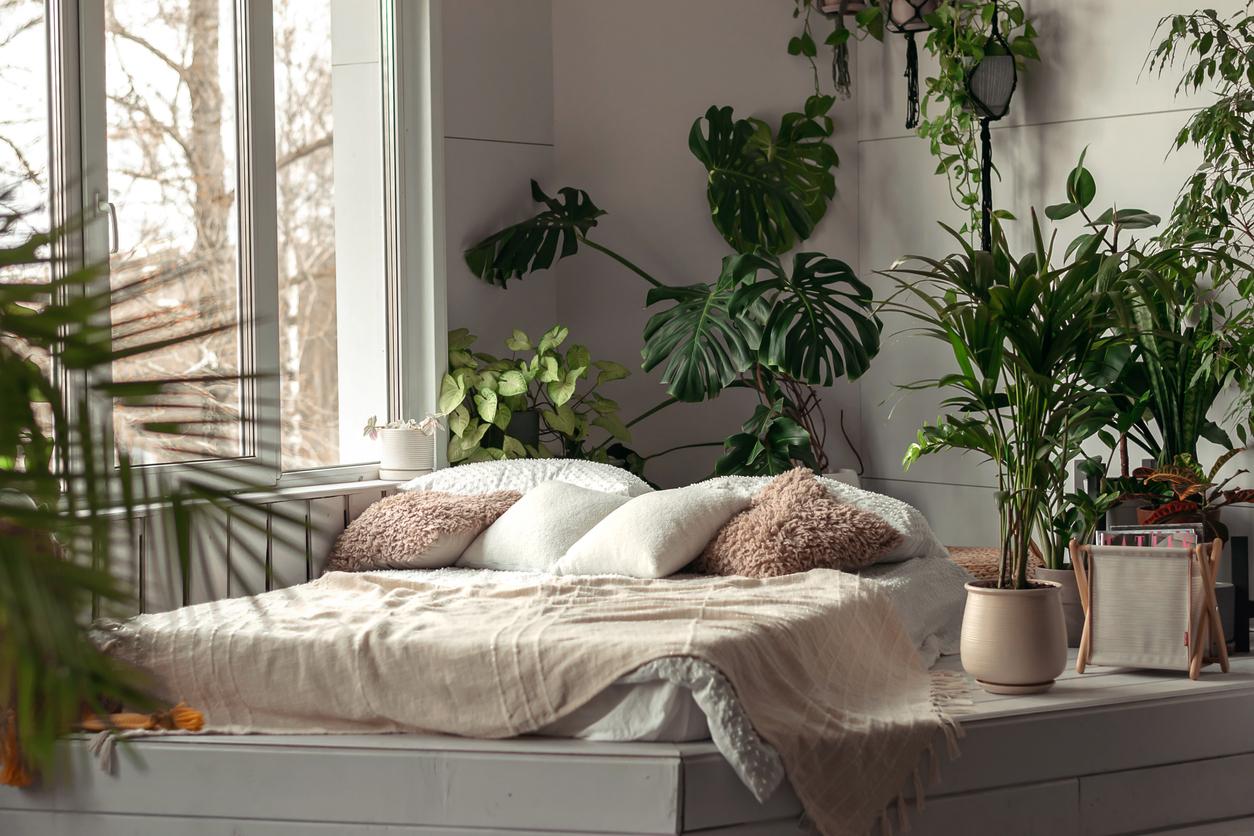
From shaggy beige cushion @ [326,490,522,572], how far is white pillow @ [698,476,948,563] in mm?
644

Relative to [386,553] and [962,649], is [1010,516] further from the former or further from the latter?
[386,553]

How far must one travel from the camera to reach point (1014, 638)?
281 cm

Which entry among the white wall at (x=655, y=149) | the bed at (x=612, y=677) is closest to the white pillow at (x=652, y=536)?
the bed at (x=612, y=677)

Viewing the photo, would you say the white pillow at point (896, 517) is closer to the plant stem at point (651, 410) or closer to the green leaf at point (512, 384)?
the green leaf at point (512, 384)

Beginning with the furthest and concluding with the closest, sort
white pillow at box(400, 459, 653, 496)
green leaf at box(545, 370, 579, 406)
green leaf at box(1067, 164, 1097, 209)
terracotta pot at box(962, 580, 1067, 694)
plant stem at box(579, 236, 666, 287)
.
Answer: plant stem at box(579, 236, 666, 287) < green leaf at box(545, 370, 579, 406) < green leaf at box(1067, 164, 1097, 209) < white pillow at box(400, 459, 653, 496) < terracotta pot at box(962, 580, 1067, 694)

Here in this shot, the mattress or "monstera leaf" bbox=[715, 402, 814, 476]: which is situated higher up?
"monstera leaf" bbox=[715, 402, 814, 476]

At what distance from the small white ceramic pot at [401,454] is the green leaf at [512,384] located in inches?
11.9

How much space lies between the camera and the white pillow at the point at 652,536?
3258mm

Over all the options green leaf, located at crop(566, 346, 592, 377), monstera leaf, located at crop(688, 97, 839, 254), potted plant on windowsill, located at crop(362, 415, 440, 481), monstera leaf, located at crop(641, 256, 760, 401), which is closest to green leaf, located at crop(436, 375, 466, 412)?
potted plant on windowsill, located at crop(362, 415, 440, 481)

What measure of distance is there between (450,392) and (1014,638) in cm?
208

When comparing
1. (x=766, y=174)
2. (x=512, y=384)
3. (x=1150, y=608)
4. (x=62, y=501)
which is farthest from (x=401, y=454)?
(x=62, y=501)

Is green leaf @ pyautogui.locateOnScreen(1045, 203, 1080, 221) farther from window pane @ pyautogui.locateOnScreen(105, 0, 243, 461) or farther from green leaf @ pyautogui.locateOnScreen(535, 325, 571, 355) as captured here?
window pane @ pyautogui.locateOnScreen(105, 0, 243, 461)

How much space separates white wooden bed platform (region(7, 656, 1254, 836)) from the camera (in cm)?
232

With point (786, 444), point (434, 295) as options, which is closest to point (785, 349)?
point (786, 444)
